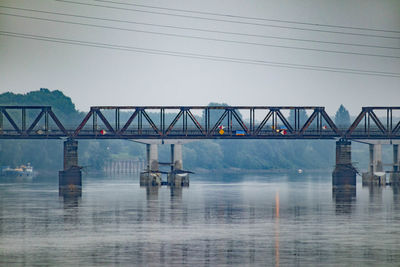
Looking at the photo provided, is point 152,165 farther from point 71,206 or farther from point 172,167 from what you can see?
point 71,206

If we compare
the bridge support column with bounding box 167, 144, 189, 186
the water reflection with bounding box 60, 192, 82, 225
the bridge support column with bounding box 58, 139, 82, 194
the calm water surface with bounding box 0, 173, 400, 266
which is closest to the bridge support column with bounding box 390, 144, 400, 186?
the bridge support column with bounding box 167, 144, 189, 186

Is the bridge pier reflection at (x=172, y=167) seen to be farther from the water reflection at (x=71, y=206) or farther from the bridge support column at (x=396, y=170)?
the bridge support column at (x=396, y=170)

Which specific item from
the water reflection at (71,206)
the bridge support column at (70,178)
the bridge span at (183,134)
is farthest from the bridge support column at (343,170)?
the water reflection at (71,206)

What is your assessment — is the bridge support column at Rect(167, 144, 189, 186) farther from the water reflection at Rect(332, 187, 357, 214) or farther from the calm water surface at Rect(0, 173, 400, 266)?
the calm water surface at Rect(0, 173, 400, 266)

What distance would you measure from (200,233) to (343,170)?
92.6 m

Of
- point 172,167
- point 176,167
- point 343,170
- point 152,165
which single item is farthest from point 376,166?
point 152,165

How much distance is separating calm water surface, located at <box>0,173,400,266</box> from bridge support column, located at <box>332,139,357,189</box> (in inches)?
1697

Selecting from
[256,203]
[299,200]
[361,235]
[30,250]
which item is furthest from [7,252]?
[299,200]

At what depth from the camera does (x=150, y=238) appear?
68562mm

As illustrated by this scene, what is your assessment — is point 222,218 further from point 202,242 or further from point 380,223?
point 202,242

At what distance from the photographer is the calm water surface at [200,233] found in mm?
56750

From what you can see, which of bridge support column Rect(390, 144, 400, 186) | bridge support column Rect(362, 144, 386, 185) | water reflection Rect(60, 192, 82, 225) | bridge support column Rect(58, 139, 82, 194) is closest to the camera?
water reflection Rect(60, 192, 82, 225)

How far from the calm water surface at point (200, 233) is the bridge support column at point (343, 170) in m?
43.1

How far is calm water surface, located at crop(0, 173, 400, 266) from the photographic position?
186 ft
